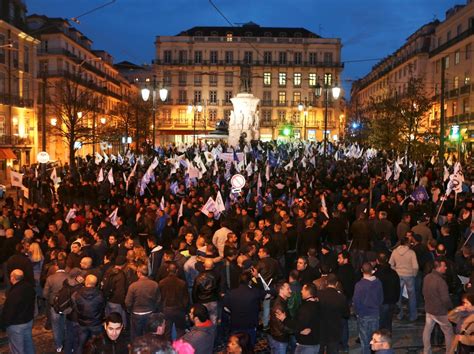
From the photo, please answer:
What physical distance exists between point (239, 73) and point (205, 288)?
8906 centimetres

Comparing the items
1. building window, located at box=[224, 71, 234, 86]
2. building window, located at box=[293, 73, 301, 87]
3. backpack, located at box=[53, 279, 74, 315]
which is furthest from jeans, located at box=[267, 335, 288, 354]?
building window, located at box=[224, 71, 234, 86]

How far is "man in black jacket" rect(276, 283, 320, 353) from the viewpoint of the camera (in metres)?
7.12

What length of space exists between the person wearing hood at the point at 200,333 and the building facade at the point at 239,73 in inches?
3398

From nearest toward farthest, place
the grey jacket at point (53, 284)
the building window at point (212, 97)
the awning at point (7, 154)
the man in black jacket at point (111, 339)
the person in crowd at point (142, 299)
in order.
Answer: the man in black jacket at point (111, 339)
the person in crowd at point (142, 299)
the grey jacket at point (53, 284)
the awning at point (7, 154)
the building window at point (212, 97)

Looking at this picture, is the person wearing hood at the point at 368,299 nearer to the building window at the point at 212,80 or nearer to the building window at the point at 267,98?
the building window at the point at 267,98

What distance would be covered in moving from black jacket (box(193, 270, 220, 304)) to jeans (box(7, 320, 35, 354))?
2.37 meters

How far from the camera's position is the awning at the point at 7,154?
40.5m

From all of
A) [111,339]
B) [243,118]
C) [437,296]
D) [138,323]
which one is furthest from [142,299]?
[243,118]

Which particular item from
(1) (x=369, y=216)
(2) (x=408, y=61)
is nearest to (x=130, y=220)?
(1) (x=369, y=216)

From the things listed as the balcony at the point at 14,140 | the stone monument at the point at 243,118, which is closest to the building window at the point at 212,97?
the stone monument at the point at 243,118

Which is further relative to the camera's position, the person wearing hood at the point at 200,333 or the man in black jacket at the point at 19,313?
the man in black jacket at the point at 19,313

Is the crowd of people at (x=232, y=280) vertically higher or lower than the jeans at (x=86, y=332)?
higher

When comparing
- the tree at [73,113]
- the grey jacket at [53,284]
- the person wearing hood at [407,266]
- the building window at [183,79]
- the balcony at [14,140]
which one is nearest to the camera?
the grey jacket at [53,284]

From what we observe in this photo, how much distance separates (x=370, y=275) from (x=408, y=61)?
65.7 meters
